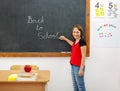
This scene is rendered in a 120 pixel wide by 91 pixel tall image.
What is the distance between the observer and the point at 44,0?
423 centimetres

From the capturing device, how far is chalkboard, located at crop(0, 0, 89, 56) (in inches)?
167

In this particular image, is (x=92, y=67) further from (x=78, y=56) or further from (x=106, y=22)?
(x=106, y=22)

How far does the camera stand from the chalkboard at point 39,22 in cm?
423

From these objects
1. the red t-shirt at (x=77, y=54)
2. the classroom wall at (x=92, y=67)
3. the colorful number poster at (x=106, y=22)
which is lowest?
the classroom wall at (x=92, y=67)

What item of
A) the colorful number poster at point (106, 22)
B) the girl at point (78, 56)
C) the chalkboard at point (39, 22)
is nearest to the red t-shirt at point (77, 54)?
the girl at point (78, 56)

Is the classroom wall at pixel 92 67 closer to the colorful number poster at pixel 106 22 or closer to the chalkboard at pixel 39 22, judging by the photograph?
the colorful number poster at pixel 106 22

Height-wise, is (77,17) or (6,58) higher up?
(77,17)

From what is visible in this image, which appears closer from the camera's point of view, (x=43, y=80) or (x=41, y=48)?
(x=43, y=80)

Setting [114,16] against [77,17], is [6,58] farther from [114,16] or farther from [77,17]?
[114,16]

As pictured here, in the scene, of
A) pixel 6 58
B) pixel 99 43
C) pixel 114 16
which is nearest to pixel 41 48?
pixel 6 58

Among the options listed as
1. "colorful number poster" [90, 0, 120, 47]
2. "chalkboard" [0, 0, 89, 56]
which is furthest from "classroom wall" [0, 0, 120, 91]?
"chalkboard" [0, 0, 89, 56]

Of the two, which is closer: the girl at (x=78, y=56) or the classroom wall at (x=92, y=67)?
the girl at (x=78, y=56)

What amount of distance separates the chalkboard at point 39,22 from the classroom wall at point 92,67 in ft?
0.72

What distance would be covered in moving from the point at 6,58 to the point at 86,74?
4.46 feet
